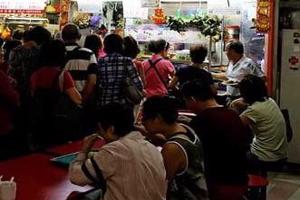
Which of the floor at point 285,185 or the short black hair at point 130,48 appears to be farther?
the short black hair at point 130,48

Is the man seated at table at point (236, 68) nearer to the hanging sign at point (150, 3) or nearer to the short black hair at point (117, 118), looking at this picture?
the hanging sign at point (150, 3)

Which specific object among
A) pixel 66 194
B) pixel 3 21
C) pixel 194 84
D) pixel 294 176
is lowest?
pixel 294 176

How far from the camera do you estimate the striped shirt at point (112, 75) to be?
16.3 ft

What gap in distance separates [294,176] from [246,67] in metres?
1.37

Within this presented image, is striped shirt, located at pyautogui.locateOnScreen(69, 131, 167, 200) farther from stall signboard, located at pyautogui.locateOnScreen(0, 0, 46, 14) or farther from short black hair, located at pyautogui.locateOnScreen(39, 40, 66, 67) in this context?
stall signboard, located at pyautogui.locateOnScreen(0, 0, 46, 14)

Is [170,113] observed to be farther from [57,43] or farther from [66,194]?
[57,43]

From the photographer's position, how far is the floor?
5301 millimetres

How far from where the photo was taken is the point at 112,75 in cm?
497

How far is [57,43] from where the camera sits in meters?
4.40

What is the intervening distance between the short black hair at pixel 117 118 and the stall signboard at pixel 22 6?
574cm

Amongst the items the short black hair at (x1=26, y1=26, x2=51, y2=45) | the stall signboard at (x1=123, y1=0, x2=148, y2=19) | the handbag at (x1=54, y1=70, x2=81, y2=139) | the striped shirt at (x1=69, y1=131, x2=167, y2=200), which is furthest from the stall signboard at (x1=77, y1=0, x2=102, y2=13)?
the striped shirt at (x1=69, y1=131, x2=167, y2=200)

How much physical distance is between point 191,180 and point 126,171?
555 mm

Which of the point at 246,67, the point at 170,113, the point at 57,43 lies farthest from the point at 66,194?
the point at 246,67

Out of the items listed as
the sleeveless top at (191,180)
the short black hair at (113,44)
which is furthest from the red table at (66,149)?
the short black hair at (113,44)
